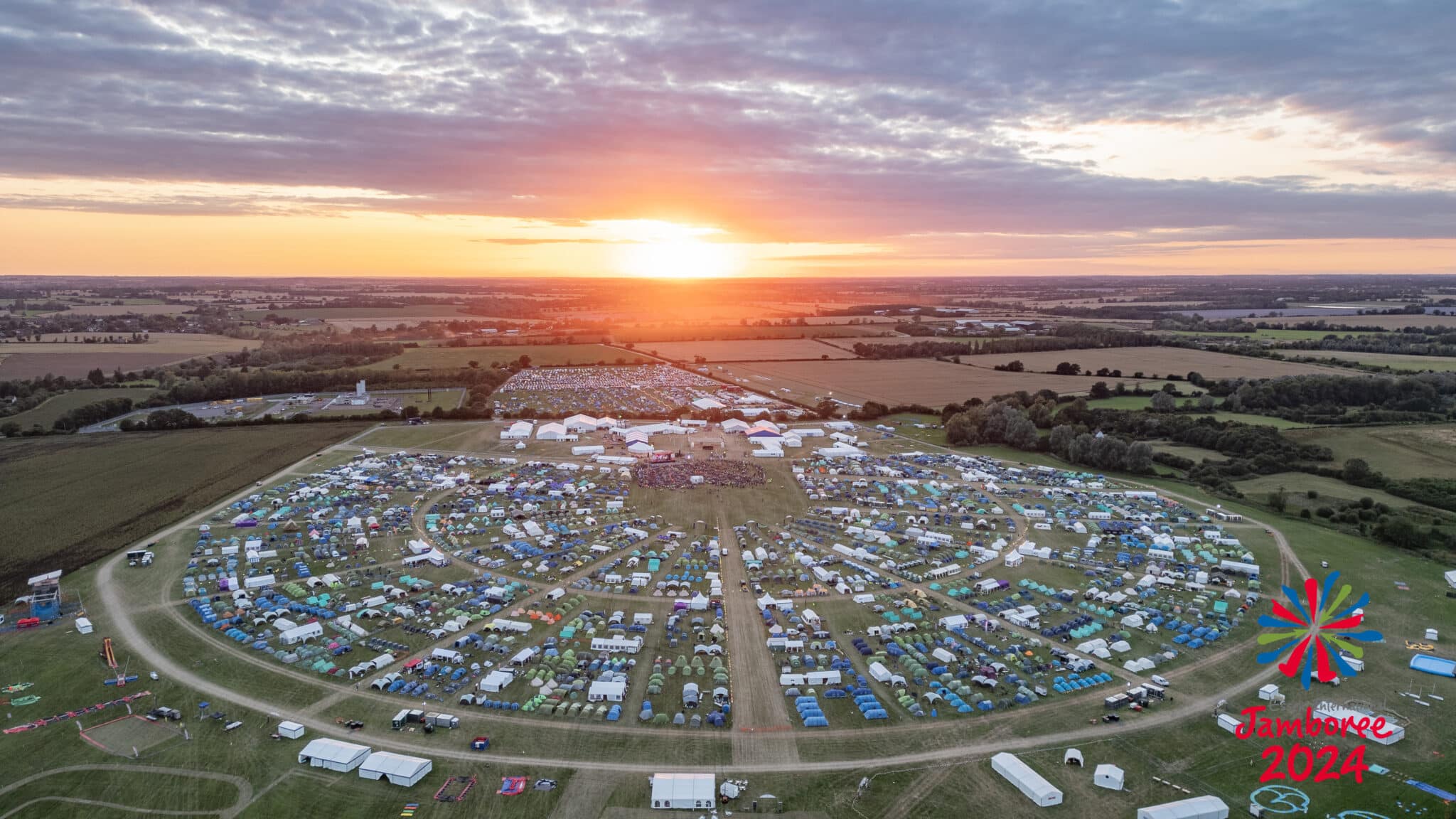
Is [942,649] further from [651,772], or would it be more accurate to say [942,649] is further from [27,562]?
[27,562]

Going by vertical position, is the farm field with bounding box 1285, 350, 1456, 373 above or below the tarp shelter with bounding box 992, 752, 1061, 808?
above

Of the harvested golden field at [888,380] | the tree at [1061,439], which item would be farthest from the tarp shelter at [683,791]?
the harvested golden field at [888,380]

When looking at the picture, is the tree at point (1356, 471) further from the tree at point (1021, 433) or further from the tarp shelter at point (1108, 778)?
the tarp shelter at point (1108, 778)

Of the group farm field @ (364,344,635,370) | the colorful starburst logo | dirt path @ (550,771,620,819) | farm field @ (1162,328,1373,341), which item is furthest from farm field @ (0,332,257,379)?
farm field @ (1162,328,1373,341)

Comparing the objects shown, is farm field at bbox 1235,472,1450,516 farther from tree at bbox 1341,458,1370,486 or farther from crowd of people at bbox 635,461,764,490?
crowd of people at bbox 635,461,764,490

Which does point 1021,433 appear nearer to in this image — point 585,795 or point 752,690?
point 752,690

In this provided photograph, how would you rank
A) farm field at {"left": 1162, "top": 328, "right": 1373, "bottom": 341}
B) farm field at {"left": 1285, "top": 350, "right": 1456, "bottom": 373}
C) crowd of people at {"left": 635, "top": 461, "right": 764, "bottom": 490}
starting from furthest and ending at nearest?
farm field at {"left": 1162, "top": 328, "right": 1373, "bottom": 341}, farm field at {"left": 1285, "top": 350, "right": 1456, "bottom": 373}, crowd of people at {"left": 635, "top": 461, "right": 764, "bottom": 490}
